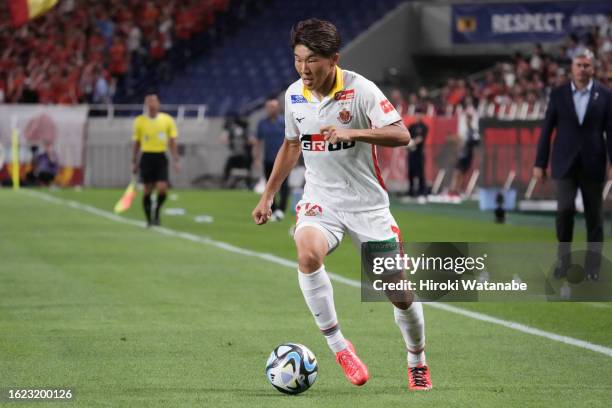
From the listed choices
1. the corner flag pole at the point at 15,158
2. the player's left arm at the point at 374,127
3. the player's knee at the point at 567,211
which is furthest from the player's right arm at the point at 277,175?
the corner flag pole at the point at 15,158

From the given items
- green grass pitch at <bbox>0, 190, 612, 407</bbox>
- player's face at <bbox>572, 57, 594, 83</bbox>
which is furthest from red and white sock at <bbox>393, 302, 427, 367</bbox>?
player's face at <bbox>572, 57, 594, 83</bbox>

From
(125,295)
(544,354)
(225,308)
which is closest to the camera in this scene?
(544,354)

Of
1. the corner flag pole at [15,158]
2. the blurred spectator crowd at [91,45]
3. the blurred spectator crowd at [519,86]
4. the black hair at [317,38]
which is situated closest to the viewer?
the black hair at [317,38]

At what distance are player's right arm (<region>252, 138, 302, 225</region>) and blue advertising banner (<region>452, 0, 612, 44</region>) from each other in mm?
35111

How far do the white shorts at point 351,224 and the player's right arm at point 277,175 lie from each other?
0.32 m

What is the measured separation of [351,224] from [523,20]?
3690cm

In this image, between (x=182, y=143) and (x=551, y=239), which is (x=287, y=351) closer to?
(x=551, y=239)

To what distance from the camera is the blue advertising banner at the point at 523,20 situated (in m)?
43.0

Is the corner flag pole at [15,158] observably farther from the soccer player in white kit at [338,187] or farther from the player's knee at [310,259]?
the player's knee at [310,259]

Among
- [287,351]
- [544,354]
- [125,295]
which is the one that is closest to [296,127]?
[287,351]

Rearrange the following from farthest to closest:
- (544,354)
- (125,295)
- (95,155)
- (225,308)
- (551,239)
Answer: (95,155), (551,239), (125,295), (225,308), (544,354)

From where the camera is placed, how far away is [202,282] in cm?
1502

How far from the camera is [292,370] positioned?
26.4ft

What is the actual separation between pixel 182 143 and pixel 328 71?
3764 centimetres
